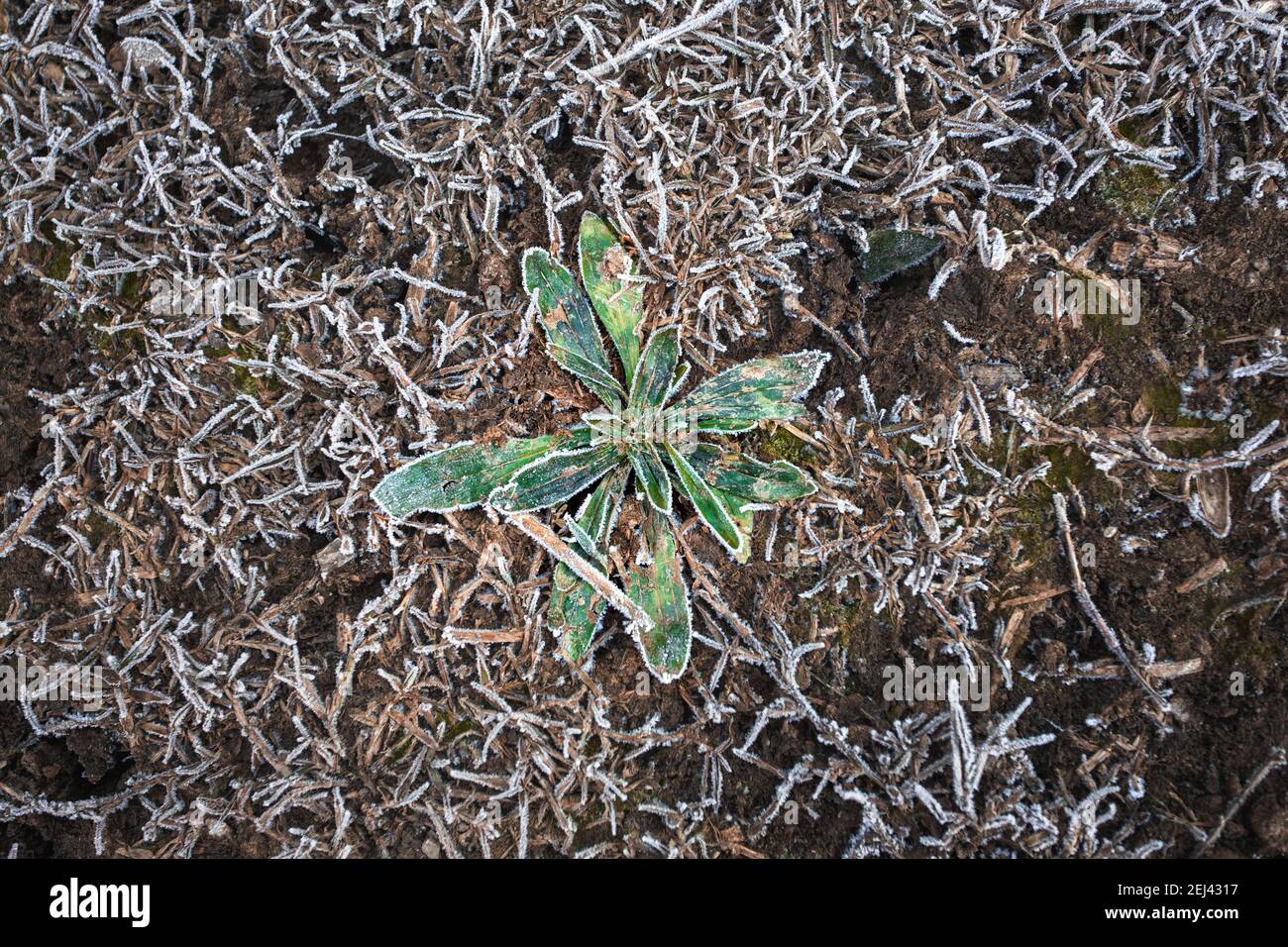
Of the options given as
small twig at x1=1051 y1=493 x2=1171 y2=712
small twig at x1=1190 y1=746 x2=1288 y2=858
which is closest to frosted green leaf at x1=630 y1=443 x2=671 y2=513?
small twig at x1=1051 y1=493 x2=1171 y2=712

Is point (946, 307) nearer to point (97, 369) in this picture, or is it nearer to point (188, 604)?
point (188, 604)

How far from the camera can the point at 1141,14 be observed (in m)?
2.31

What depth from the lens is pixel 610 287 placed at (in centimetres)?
229

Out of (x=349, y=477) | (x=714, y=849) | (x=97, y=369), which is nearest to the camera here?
(x=714, y=849)

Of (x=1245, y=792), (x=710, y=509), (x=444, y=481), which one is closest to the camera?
(x=1245, y=792)

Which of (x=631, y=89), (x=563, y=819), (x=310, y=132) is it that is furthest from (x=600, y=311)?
(x=563, y=819)

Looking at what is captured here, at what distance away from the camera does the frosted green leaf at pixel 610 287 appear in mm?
2283

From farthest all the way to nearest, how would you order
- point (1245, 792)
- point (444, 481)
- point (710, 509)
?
point (444, 481) < point (710, 509) < point (1245, 792)

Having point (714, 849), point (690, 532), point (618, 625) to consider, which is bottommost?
point (714, 849)

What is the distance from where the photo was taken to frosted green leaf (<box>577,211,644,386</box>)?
2.28 metres

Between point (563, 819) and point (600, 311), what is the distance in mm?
1389

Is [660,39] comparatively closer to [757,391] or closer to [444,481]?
[757,391]

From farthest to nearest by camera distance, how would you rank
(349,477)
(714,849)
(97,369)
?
(97,369)
(349,477)
(714,849)

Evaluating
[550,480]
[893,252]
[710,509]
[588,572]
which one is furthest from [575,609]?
[893,252]
